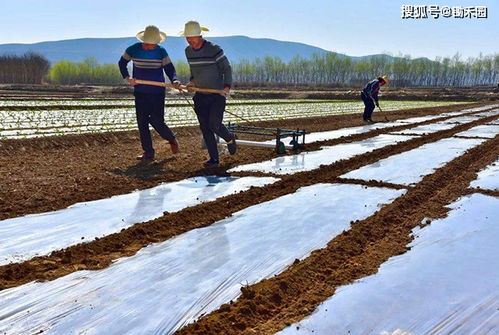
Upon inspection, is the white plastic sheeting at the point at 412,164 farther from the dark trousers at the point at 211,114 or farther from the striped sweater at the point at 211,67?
the striped sweater at the point at 211,67

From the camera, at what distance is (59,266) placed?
9.50 feet

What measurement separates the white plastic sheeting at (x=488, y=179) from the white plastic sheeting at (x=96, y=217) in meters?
2.72

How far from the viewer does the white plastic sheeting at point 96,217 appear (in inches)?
128

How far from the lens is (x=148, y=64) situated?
21.1 ft

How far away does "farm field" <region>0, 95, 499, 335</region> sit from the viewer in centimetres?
234

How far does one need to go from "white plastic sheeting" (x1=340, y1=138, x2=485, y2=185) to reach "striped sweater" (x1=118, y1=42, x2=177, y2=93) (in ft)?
9.87

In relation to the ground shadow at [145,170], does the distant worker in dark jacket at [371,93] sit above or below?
above

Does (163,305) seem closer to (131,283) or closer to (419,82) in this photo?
(131,283)

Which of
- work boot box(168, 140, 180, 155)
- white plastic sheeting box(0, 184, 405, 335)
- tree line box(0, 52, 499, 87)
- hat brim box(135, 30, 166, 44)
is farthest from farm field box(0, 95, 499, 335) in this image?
tree line box(0, 52, 499, 87)

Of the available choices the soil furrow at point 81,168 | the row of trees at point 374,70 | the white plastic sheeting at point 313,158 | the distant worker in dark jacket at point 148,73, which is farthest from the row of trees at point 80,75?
the distant worker in dark jacket at point 148,73

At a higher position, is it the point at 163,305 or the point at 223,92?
the point at 223,92

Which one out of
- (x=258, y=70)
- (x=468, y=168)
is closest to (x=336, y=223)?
(x=468, y=168)

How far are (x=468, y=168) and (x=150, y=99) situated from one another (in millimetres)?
4830

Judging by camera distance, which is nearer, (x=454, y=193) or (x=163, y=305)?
(x=163, y=305)
